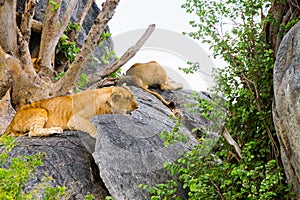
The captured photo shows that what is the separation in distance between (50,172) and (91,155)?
1.89 feet

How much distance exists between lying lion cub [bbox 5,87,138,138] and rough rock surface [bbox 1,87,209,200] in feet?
0.26

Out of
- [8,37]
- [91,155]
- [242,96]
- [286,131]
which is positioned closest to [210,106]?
[242,96]

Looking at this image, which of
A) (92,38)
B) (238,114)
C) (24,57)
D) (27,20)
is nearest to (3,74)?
(24,57)

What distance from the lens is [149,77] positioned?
720 cm

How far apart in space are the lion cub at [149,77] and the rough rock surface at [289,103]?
2.78 m

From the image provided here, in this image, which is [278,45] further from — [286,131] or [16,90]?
[16,90]

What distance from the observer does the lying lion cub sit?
5.32m

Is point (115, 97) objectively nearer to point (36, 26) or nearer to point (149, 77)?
point (149, 77)

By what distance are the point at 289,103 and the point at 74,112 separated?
251 centimetres

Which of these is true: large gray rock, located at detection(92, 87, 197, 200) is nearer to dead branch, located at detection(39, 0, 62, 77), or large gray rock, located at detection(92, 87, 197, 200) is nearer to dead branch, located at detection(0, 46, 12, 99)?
dead branch, located at detection(0, 46, 12, 99)

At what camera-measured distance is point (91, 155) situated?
17.0 feet

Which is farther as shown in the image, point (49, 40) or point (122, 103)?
point (49, 40)

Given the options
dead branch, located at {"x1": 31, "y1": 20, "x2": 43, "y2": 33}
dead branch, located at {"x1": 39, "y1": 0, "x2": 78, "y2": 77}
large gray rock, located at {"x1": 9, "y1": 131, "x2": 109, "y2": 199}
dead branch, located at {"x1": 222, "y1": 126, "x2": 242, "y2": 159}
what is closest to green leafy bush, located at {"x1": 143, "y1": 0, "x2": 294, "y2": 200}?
dead branch, located at {"x1": 222, "y1": 126, "x2": 242, "y2": 159}

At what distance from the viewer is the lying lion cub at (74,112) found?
17.4 ft
